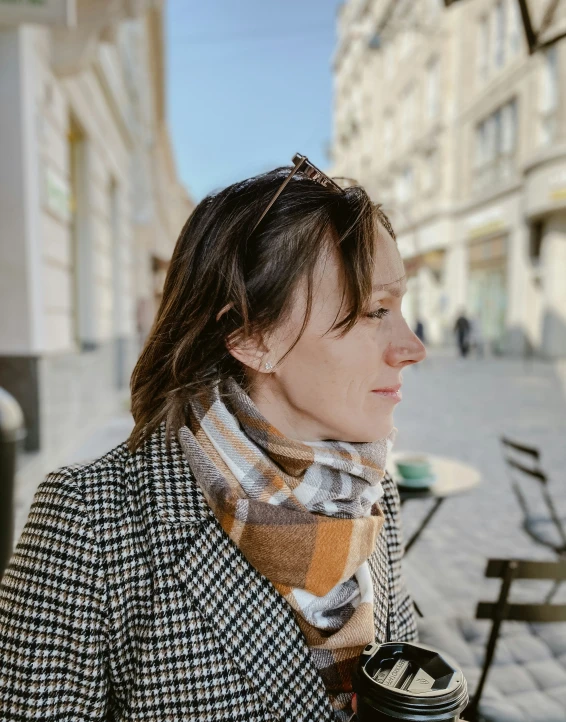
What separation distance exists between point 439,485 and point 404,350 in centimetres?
216

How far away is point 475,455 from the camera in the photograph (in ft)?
22.7

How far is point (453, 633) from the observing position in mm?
3016

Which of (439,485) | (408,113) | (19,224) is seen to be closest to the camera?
(439,485)

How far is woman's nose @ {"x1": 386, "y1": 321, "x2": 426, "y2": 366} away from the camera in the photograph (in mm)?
1218

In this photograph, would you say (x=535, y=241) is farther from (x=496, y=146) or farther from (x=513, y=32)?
(x=513, y=32)

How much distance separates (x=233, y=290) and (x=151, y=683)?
28.0 inches

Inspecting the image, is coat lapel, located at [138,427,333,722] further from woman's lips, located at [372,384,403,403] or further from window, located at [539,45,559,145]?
window, located at [539,45,559,145]

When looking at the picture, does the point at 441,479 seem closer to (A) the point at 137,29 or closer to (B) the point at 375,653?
(B) the point at 375,653

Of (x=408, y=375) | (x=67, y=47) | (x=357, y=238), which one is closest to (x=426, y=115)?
(x=408, y=375)

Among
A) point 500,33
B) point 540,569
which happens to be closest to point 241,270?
point 540,569

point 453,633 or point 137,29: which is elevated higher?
point 137,29

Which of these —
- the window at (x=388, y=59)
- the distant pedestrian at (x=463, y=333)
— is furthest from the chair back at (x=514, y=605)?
the window at (x=388, y=59)

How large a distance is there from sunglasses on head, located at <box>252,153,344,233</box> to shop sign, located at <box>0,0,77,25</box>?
3.58m

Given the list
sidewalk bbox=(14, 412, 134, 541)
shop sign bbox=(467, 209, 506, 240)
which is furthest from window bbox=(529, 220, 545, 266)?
sidewalk bbox=(14, 412, 134, 541)
